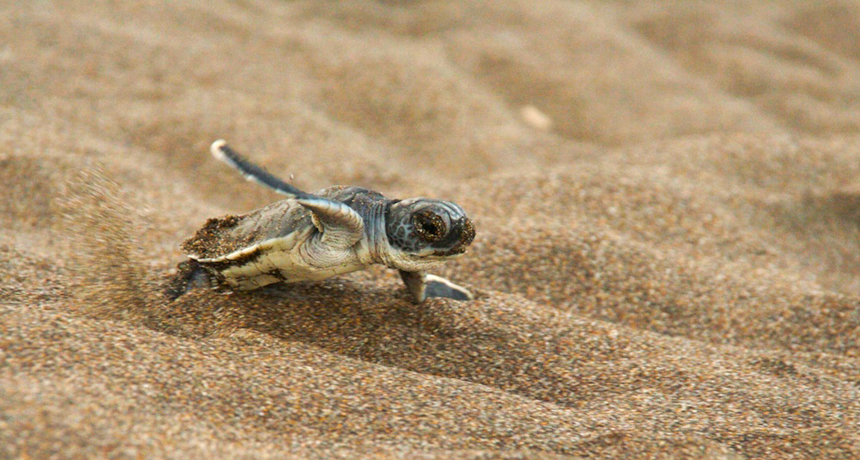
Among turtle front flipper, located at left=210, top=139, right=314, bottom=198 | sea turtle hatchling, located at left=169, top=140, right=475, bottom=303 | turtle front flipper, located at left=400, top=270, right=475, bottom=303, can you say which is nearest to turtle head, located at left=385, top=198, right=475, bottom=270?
sea turtle hatchling, located at left=169, top=140, right=475, bottom=303

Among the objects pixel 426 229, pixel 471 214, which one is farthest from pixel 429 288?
pixel 471 214

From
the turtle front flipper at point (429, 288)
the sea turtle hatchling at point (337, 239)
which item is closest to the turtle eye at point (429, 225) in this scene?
the sea turtle hatchling at point (337, 239)

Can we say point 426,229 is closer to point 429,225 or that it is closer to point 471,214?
point 429,225

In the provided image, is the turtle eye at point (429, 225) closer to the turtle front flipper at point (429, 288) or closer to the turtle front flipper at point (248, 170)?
the turtle front flipper at point (429, 288)

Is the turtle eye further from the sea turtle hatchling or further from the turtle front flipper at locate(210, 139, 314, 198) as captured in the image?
the turtle front flipper at locate(210, 139, 314, 198)

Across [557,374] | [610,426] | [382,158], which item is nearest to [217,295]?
[557,374]

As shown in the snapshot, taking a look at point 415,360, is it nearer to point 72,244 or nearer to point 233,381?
point 233,381
